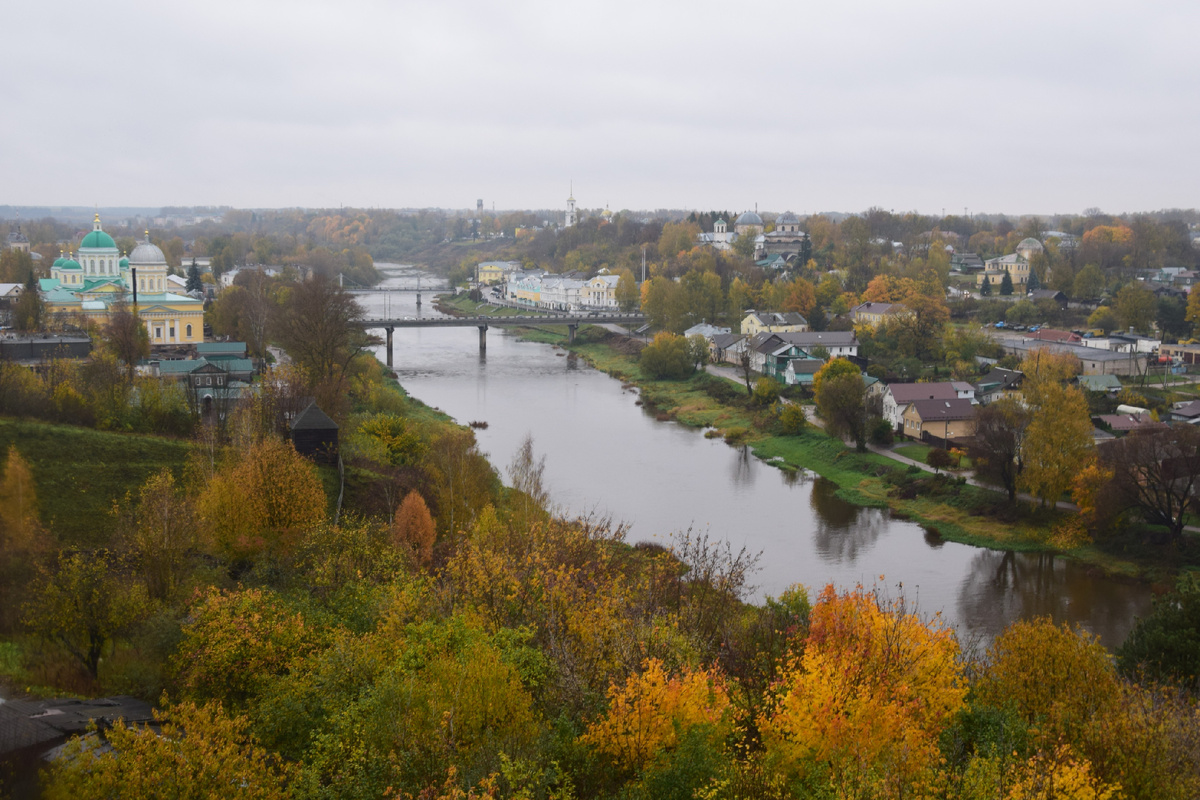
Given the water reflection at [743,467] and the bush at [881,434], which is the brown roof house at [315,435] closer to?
the water reflection at [743,467]

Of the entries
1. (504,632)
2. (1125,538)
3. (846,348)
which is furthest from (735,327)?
(504,632)

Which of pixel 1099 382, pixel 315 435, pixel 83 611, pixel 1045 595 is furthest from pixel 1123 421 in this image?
pixel 83 611

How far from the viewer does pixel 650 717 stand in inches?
233

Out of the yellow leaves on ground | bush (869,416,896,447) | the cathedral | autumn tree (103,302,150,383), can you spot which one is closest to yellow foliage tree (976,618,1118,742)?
the yellow leaves on ground

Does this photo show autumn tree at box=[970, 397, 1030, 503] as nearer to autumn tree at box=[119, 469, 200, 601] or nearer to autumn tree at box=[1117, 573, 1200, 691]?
autumn tree at box=[1117, 573, 1200, 691]

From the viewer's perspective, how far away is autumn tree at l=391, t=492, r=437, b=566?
10.9 m

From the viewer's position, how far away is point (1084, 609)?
12836mm

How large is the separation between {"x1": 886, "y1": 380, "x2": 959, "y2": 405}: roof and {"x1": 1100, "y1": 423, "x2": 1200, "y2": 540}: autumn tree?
584 cm

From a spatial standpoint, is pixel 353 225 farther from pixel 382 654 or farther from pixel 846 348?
pixel 382 654

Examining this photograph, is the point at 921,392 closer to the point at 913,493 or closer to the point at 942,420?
the point at 942,420

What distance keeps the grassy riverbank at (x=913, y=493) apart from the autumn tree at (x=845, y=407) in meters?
0.29

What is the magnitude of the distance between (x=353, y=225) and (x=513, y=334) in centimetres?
6237

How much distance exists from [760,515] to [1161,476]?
583 cm

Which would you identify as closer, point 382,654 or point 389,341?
point 382,654
